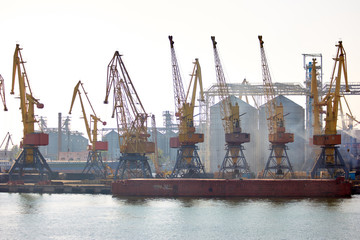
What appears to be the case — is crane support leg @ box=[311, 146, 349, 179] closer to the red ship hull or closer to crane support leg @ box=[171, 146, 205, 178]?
the red ship hull

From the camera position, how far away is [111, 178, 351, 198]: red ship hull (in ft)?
281

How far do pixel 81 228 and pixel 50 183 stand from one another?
43.2 metres

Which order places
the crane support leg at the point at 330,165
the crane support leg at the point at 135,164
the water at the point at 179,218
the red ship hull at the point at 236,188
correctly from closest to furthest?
the water at the point at 179,218, the red ship hull at the point at 236,188, the crane support leg at the point at 330,165, the crane support leg at the point at 135,164

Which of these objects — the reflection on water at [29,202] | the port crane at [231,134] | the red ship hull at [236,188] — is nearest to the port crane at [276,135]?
the port crane at [231,134]

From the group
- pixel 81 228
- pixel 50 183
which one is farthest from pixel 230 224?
pixel 50 183

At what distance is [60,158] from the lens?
197 meters

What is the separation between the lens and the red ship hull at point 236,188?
281ft

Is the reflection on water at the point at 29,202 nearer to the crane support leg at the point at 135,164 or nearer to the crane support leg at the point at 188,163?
the crane support leg at the point at 135,164

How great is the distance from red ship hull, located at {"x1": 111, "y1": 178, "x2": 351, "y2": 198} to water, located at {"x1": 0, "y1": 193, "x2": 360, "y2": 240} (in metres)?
3.57

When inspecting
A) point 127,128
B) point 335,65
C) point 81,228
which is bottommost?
point 81,228

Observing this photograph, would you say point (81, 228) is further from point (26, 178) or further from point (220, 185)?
point (26, 178)

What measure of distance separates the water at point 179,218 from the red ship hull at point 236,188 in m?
3.57

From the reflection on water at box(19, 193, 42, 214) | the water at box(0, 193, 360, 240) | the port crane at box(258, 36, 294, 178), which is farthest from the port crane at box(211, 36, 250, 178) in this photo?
the reflection on water at box(19, 193, 42, 214)

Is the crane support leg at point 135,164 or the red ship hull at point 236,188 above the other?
the crane support leg at point 135,164
